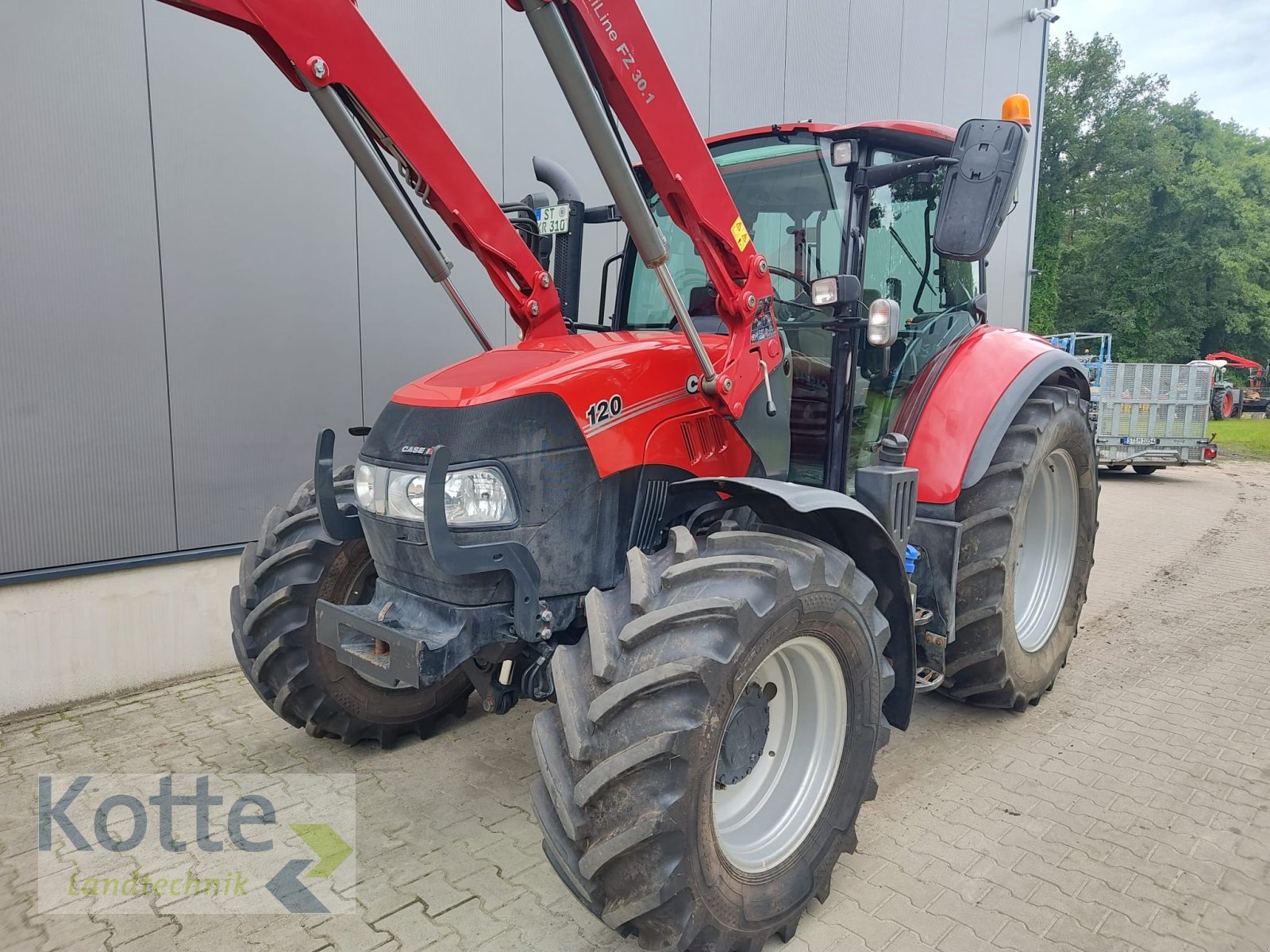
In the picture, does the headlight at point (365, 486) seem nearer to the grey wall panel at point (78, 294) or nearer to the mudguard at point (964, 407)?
the mudguard at point (964, 407)

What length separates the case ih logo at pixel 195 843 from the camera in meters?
2.68

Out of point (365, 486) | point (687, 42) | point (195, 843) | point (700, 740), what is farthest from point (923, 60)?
point (195, 843)

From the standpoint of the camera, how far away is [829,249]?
320 centimetres

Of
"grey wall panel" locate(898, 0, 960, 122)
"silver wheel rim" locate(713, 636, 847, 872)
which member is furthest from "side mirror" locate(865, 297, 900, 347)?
"grey wall panel" locate(898, 0, 960, 122)

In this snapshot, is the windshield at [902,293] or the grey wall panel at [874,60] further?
the grey wall panel at [874,60]

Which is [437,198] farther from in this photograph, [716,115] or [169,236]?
[716,115]

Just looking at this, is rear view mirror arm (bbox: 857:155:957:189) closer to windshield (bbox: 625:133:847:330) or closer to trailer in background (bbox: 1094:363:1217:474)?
windshield (bbox: 625:133:847:330)

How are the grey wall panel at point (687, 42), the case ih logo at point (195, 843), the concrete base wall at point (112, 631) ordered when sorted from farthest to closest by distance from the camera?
the grey wall panel at point (687, 42)
the concrete base wall at point (112, 631)
the case ih logo at point (195, 843)

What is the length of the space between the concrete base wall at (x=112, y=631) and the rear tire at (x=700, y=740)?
3.27 metres

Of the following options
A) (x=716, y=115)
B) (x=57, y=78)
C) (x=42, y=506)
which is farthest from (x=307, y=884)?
(x=716, y=115)

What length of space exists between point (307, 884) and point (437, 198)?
2.27 meters

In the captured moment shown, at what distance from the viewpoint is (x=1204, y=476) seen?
14078 millimetres

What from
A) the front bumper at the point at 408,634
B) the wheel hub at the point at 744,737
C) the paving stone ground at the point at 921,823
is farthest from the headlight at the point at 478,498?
Result: the paving stone ground at the point at 921,823

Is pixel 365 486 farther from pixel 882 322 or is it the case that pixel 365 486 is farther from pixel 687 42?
pixel 687 42
